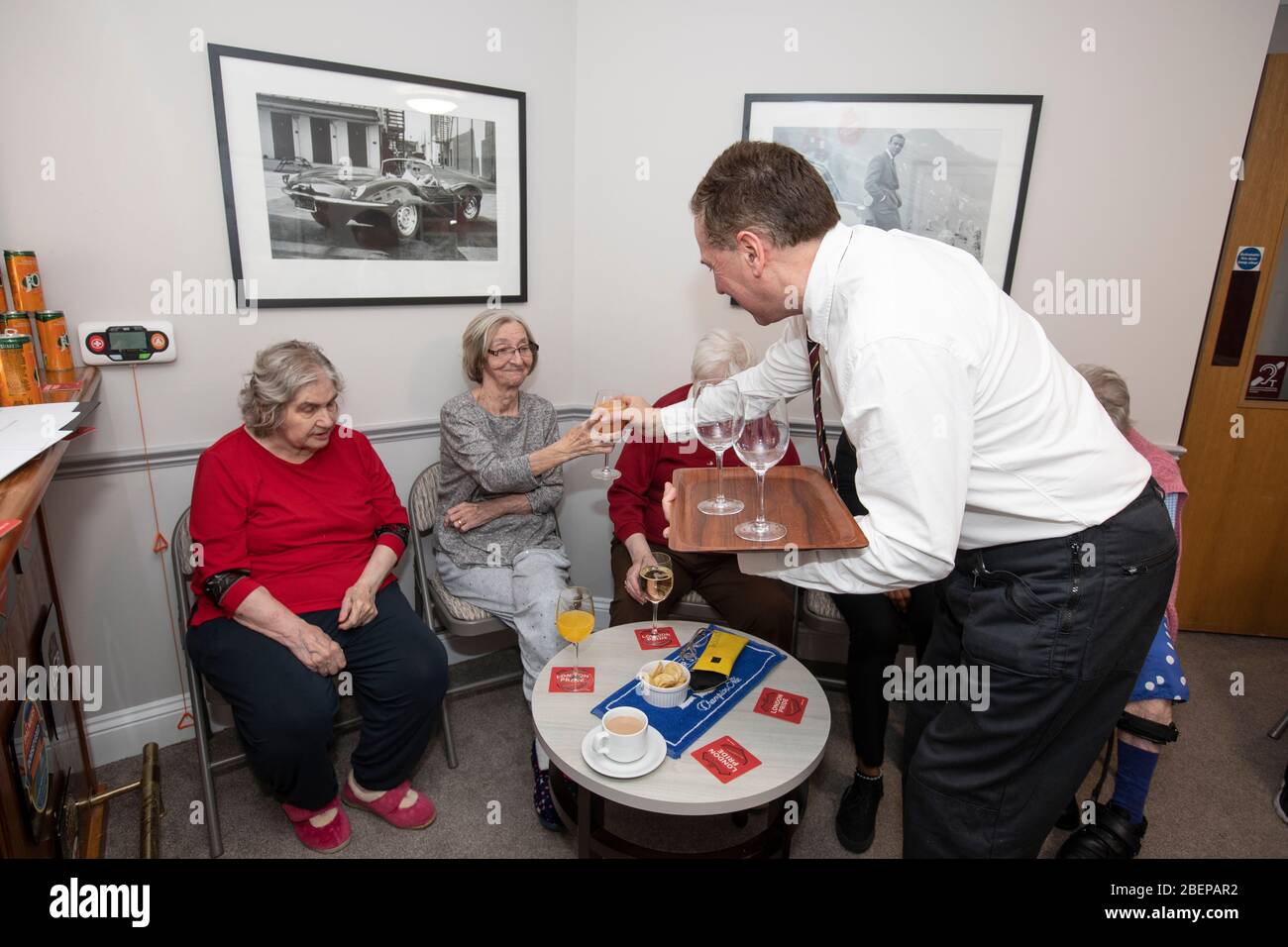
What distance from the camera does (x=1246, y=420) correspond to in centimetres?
320

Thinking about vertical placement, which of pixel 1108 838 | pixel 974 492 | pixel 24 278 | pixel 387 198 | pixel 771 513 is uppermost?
pixel 387 198

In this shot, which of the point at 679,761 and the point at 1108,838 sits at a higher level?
the point at 679,761

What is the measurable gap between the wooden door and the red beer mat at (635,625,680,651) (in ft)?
8.33

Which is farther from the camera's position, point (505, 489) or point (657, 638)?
point (505, 489)

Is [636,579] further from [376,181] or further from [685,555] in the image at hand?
[376,181]

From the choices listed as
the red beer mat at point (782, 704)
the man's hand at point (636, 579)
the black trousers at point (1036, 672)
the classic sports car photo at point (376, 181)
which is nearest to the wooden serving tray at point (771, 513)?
the black trousers at point (1036, 672)

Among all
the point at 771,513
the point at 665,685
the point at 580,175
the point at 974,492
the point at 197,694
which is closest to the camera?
the point at 974,492

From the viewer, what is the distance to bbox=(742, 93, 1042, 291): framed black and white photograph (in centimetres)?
272

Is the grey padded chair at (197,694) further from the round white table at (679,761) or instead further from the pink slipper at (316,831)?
the round white table at (679,761)

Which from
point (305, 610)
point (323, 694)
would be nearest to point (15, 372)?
point (305, 610)

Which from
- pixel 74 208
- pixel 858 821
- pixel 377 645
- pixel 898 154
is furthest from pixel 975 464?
pixel 74 208

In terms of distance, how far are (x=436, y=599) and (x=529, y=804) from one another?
2.35 feet

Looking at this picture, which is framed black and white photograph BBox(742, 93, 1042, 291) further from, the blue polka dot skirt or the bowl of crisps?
the bowl of crisps

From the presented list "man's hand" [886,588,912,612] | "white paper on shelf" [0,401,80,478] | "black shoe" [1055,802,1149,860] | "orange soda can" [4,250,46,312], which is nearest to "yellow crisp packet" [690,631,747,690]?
"man's hand" [886,588,912,612]
